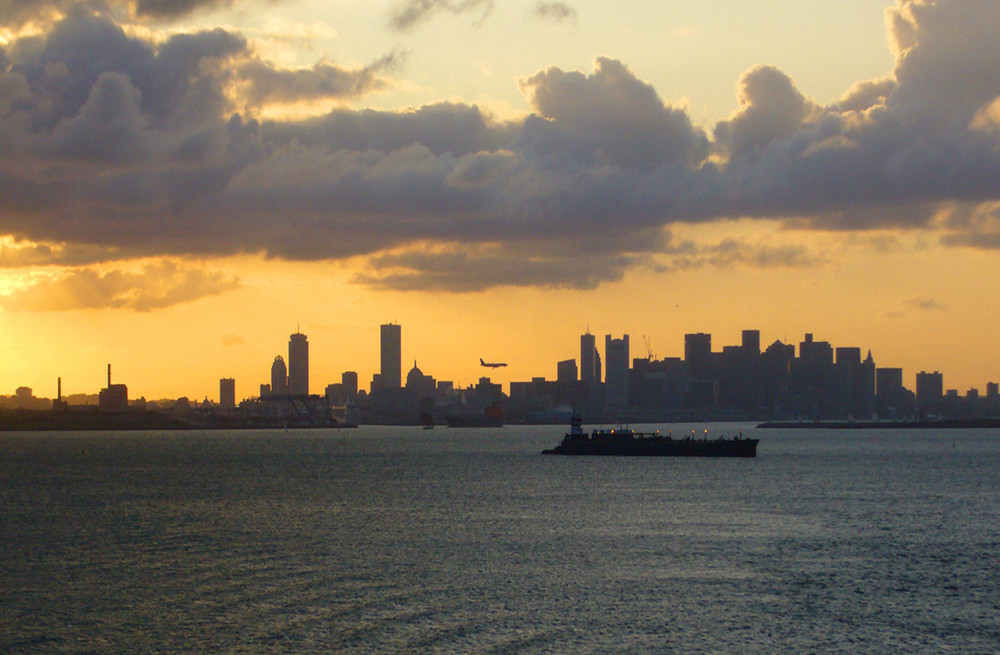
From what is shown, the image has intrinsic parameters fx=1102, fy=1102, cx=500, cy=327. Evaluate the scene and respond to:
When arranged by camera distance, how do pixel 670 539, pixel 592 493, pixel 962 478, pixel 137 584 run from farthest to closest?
pixel 962 478
pixel 592 493
pixel 670 539
pixel 137 584

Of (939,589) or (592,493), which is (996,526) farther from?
(592,493)

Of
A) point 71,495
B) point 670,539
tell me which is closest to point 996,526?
point 670,539

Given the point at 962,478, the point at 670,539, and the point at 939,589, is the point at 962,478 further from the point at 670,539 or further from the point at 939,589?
the point at 939,589

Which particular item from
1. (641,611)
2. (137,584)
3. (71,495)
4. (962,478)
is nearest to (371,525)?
(137,584)

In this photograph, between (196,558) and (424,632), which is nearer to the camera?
(424,632)

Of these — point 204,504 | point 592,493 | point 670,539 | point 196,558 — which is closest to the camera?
point 196,558

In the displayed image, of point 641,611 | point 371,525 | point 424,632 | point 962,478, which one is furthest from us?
point 962,478
